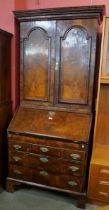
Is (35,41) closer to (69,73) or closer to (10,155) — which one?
(69,73)

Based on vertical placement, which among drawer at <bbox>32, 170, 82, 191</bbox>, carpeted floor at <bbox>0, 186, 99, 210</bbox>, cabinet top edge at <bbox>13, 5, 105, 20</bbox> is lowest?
carpeted floor at <bbox>0, 186, 99, 210</bbox>

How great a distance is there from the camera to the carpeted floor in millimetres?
2104

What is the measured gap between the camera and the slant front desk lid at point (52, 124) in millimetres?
2074

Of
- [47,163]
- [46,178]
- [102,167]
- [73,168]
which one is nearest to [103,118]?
[102,167]

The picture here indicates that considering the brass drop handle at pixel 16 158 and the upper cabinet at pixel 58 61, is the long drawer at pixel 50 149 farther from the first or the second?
the upper cabinet at pixel 58 61

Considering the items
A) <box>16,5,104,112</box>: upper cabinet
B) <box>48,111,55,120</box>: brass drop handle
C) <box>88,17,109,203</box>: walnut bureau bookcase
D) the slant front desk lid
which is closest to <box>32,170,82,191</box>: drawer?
<box>88,17,109,203</box>: walnut bureau bookcase

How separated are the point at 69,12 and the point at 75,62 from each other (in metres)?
0.51

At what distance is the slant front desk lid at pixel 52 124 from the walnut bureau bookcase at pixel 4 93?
149 mm

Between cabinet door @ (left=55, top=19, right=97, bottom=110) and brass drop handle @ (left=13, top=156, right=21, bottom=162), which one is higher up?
cabinet door @ (left=55, top=19, right=97, bottom=110)

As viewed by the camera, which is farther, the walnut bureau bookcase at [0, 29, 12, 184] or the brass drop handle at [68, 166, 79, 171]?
the walnut bureau bookcase at [0, 29, 12, 184]

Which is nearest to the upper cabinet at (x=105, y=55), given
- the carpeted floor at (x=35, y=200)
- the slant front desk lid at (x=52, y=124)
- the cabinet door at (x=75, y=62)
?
the cabinet door at (x=75, y=62)

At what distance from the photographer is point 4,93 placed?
232 cm

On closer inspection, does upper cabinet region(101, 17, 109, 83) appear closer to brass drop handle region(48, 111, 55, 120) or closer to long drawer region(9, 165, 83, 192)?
brass drop handle region(48, 111, 55, 120)

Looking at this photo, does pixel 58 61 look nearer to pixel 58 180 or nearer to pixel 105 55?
pixel 105 55
